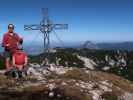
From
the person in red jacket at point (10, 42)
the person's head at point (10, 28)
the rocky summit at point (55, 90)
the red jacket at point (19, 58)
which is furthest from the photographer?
the person in red jacket at point (10, 42)

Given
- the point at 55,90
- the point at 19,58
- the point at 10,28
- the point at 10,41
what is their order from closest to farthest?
the point at 55,90
the point at 10,28
the point at 19,58
the point at 10,41

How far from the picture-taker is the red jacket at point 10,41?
85.0 feet

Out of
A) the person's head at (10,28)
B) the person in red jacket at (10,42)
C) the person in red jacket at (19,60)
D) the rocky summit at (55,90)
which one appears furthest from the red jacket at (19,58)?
the person's head at (10,28)

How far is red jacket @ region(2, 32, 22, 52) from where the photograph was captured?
25.9 m

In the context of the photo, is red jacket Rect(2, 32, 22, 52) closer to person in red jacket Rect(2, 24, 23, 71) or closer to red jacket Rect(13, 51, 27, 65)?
person in red jacket Rect(2, 24, 23, 71)

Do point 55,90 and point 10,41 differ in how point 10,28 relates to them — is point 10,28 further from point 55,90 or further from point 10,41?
point 55,90

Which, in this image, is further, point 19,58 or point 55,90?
A: point 19,58

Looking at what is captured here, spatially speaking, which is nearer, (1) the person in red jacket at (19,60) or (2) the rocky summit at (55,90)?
(2) the rocky summit at (55,90)

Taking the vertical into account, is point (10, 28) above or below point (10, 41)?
above

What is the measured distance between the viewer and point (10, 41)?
26078 millimetres

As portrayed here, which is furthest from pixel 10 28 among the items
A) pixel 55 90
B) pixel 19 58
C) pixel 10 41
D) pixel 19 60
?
pixel 55 90

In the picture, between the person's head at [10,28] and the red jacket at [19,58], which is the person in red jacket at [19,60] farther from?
the person's head at [10,28]

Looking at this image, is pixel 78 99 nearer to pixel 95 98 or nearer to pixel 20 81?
pixel 95 98

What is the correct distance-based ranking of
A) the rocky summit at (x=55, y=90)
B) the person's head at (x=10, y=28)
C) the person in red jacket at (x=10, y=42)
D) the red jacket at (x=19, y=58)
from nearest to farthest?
the rocky summit at (x=55, y=90) < the person's head at (x=10, y=28) < the red jacket at (x=19, y=58) < the person in red jacket at (x=10, y=42)
